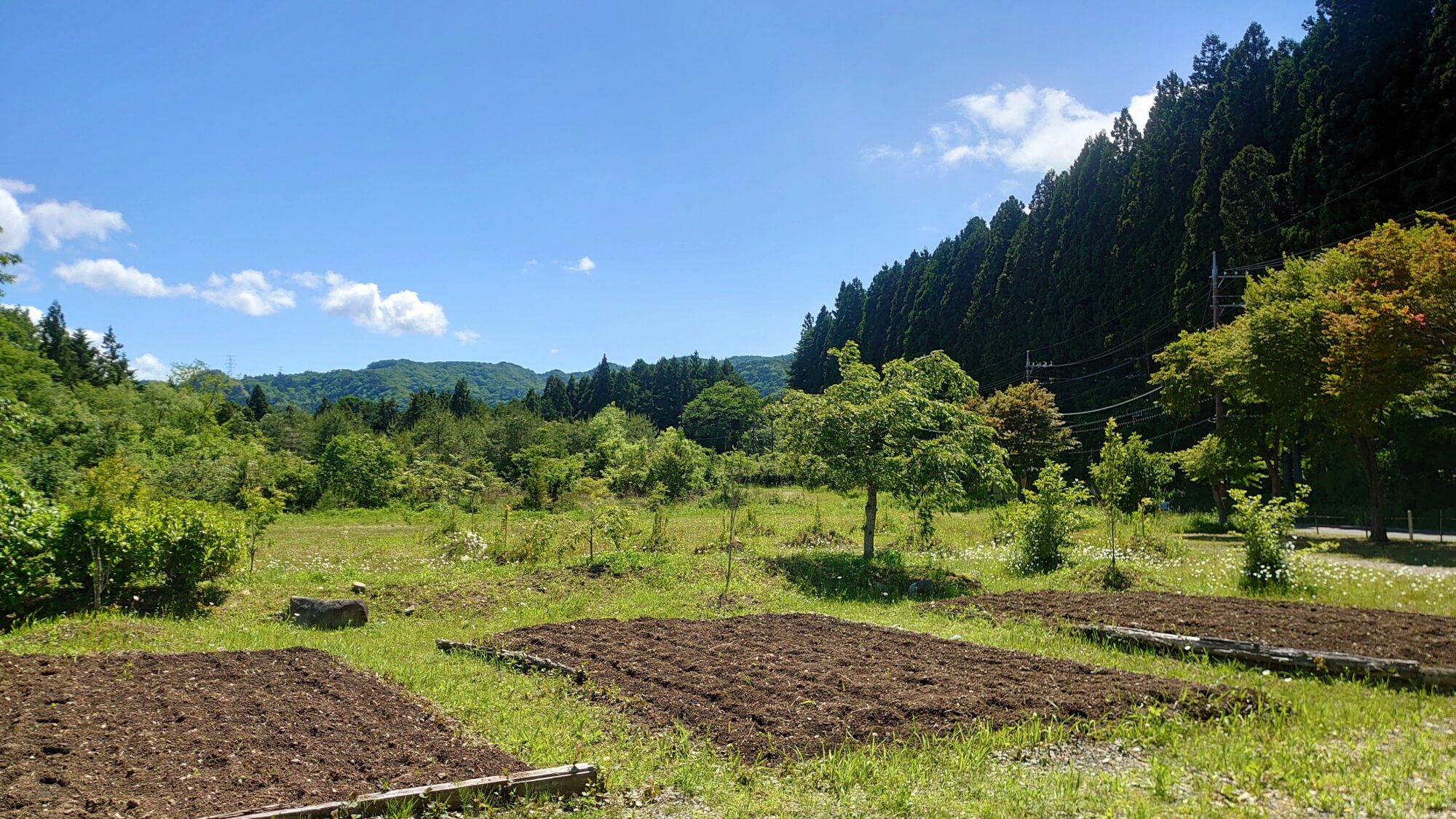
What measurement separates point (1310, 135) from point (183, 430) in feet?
183

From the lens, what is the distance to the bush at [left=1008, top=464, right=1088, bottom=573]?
13.7 m

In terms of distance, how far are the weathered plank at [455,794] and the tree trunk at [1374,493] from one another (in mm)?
19633

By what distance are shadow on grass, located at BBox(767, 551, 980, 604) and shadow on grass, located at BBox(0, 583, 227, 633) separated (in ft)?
30.6

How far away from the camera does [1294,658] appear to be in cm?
705

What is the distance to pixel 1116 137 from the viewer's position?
48750 mm

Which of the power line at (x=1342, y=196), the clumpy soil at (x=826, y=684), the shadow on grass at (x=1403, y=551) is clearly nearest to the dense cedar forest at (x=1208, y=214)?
the power line at (x=1342, y=196)

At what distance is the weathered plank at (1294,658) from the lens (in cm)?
646

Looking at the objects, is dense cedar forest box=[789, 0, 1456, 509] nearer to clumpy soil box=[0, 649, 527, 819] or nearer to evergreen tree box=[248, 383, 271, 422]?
clumpy soil box=[0, 649, 527, 819]

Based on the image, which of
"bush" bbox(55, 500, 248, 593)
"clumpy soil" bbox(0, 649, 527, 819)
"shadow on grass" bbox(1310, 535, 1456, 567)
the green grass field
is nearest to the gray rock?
the green grass field

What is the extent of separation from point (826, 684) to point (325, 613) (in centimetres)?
719

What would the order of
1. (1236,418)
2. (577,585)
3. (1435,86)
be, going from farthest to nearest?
(1435,86)
(1236,418)
(577,585)

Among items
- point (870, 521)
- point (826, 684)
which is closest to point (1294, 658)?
point (826, 684)

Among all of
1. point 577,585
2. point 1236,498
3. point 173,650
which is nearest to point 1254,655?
point 1236,498

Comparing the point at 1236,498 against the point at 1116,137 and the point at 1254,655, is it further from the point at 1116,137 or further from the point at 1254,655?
the point at 1116,137
